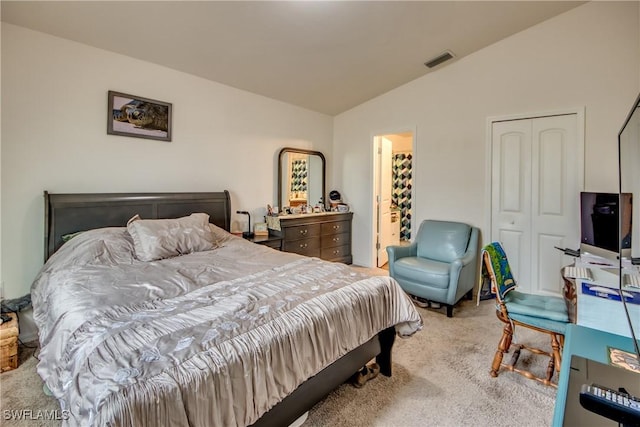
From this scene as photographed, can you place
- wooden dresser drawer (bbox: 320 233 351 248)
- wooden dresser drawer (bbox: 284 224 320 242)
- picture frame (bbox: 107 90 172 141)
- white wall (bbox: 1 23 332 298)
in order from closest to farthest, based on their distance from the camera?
white wall (bbox: 1 23 332 298), picture frame (bbox: 107 90 172 141), wooden dresser drawer (bbox: 284 224 320 242), wooden dresser drawer (bbox: 320 233 351 248)

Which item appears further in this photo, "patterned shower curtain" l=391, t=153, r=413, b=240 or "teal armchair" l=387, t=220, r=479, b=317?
"patterned shower curtain" l=391, t=153, r=413, b=240

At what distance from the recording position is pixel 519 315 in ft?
6.72

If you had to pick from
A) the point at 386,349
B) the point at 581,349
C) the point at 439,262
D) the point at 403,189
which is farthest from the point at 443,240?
the point at 403,189

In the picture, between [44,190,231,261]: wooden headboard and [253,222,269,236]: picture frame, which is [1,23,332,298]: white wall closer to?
[44,190,231,261]: wooden headboard

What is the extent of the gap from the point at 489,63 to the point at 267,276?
11.8ft

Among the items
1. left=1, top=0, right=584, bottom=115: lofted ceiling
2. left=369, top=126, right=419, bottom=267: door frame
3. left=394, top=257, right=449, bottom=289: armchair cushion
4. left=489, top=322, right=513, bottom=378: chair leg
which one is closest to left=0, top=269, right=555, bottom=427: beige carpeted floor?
left=489, top=322, right=513, bottom=378: chair leg

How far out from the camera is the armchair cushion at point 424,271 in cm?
312

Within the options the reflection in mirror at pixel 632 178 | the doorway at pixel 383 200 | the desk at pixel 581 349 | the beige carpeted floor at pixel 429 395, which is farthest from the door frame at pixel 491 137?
the desk at pixel 581 349

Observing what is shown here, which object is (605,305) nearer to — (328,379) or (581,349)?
(581,349)

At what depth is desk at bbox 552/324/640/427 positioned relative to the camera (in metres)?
0.93

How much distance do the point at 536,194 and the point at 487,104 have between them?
120 centimetres

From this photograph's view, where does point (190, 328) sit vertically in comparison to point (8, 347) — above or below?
above

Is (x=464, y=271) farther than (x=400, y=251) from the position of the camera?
No

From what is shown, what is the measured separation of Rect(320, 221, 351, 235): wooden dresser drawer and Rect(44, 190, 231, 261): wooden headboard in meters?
1.67
